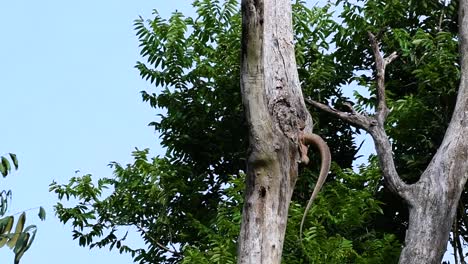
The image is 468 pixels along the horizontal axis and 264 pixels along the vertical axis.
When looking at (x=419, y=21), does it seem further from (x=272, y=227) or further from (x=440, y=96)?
(x=272, y=227)

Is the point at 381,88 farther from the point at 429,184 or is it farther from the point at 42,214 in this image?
the point at 42,214

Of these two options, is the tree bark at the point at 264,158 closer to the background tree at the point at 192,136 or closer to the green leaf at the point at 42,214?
the green leaf at the point at 42,214

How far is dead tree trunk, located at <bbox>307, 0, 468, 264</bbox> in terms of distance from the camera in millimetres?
11461

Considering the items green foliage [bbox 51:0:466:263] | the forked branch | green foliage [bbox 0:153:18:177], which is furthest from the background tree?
green foliage [bbox 0:153:18:177]

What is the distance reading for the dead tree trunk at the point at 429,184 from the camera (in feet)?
37.6

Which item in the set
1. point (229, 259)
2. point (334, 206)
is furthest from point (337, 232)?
point (229, 259)

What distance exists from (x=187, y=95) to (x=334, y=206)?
2.68 metres

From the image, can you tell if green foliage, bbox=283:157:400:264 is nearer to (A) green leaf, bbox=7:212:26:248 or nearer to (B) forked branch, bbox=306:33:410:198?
(B) forked branch, bbox=306:33:410:198

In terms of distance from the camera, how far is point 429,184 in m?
11.7

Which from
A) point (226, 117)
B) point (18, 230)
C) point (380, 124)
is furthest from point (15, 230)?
point (226, 117)

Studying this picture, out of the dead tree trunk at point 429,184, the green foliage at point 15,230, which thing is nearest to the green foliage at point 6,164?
the green foliage at point 15,230

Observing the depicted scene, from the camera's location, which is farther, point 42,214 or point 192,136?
point 192,136

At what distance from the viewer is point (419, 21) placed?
15688mm

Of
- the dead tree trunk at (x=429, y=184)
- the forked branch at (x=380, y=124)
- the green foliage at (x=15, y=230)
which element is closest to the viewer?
the green foliage at (x=15, y=230)
